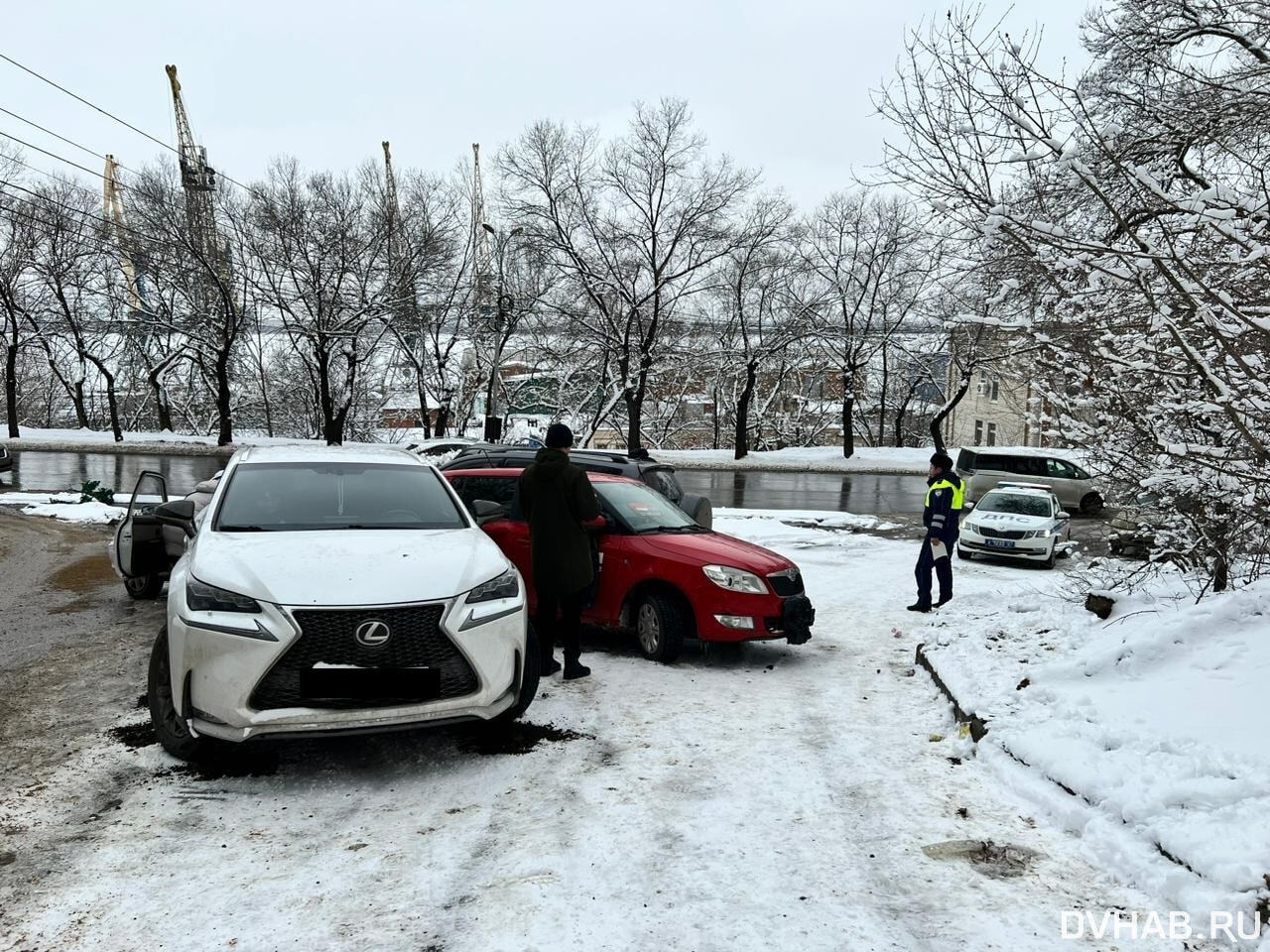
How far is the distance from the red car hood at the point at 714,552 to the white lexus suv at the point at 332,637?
7.19 feet

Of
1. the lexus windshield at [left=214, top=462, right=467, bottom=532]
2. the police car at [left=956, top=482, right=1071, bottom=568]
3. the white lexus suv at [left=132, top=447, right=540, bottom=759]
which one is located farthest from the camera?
the police car at [left=956, top=482, right=1071, bottom=568]

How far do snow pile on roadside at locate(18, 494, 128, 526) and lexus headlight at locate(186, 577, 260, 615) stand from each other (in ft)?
44.2

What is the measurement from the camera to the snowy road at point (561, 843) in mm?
3221

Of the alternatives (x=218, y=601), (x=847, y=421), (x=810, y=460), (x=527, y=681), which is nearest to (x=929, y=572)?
(x=527, y=681)

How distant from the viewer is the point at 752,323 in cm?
4512

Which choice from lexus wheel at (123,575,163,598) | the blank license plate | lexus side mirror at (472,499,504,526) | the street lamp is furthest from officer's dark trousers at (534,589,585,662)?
the street lamp

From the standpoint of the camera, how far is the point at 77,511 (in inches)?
686

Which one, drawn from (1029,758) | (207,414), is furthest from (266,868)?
(207,414)

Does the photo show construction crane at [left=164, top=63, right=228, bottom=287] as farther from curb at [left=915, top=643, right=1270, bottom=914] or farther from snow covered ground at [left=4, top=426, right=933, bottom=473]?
curb at [left=915, top=643, right=1270, bottom=914]

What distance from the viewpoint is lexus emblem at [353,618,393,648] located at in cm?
444

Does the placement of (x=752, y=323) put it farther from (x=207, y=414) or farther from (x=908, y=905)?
(x=908, y=905)

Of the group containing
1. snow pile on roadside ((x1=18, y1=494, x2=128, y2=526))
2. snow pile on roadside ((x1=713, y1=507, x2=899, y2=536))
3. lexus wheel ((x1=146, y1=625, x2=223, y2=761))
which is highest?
lexus wheel ((x1=146, y1=625, x2=223, y2=761))

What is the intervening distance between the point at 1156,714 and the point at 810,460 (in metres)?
38.3

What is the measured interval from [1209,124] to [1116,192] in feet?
2.82
